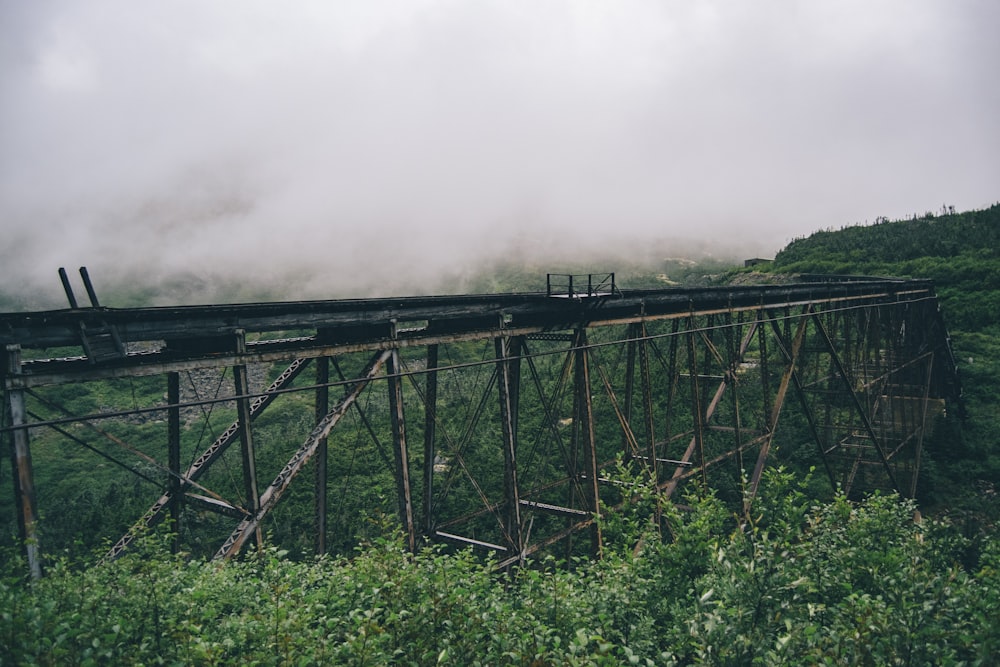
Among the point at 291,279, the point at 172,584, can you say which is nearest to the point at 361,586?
the point at 172,584

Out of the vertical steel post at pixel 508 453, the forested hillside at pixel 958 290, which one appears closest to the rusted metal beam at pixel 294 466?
the vertical steel post at pixel 508 453

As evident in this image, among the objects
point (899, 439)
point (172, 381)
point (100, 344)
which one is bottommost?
point (899, 439)

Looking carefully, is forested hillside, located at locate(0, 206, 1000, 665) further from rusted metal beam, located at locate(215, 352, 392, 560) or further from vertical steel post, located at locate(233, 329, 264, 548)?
vertical steel post, located at locate(233, 329, 264, 548)

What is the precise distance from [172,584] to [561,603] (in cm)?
380

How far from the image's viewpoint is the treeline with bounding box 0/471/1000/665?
4.35m

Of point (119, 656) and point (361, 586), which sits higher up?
point (119, 656)

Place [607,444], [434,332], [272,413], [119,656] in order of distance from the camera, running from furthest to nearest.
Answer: [272,413], [607,444], [434,332], [119,656]

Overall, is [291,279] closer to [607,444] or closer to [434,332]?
[607,444]

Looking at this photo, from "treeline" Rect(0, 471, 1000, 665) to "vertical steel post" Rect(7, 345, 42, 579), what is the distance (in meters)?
0.32

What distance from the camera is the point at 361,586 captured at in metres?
5.89

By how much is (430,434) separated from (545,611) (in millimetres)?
4759

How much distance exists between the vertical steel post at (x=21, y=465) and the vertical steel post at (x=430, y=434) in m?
4.94

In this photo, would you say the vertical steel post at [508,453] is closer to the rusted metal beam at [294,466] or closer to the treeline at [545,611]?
the rusted metal beam at [294,466]

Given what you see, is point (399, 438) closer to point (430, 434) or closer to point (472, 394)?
point (430, 434)
